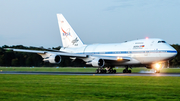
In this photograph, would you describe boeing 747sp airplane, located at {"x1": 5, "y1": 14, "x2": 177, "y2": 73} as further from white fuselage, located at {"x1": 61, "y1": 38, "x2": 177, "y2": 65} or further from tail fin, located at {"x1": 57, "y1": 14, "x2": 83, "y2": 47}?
tail fin, located at {"x1": 57, "y1": 14, "x2": 83, "y2": 47}

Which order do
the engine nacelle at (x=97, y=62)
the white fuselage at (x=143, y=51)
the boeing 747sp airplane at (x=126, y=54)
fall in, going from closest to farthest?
the white fuselage at (x=143, y=51) → the boeing 747sp airplane at (x=126, y=54) → the engine nacelle at (x=97, y=62)

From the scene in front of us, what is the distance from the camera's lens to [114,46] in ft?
154

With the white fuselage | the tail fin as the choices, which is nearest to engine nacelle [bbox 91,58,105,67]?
the white fuselage

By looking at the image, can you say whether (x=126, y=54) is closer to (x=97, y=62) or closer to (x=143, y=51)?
(x=143, y=51)

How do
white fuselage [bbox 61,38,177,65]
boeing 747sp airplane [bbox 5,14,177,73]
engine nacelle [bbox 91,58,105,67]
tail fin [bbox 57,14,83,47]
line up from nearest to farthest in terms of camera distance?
white fuselage [bbox 61,38,177,65] < boeing 747sp airplane [bbox 5,14,177,73] < engine nacelle [bbox 91,58,105,67] < tail fin [bbox 57,14,83,47]

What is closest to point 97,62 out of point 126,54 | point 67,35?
point 126,54

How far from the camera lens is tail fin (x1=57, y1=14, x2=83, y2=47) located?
181ft

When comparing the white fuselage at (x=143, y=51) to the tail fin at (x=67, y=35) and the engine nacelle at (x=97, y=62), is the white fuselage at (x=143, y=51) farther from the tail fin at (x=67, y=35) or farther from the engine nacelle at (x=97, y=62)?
the tail fin at (x=67, y=35)

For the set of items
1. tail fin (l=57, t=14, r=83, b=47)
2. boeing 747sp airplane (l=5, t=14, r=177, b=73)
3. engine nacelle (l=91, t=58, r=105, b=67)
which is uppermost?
tail fin (l=57, t=14, r=83, b=47)

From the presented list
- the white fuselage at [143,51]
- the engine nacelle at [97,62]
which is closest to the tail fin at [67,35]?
the white fuselage at [143,51]

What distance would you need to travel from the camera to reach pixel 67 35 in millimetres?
56062

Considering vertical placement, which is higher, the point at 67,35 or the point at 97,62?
the point at 67,35

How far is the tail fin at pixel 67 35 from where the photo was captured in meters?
55.1

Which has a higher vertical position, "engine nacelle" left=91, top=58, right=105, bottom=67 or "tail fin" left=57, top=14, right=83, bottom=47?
"tail fin" left=57, top=14, right=83, bottom=47
